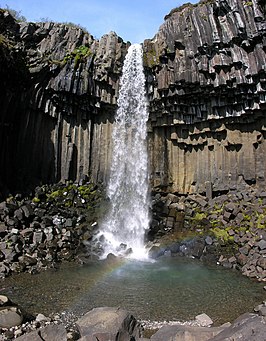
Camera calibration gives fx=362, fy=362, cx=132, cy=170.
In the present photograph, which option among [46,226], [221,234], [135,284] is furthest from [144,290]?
[46,226]

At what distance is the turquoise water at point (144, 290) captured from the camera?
10.1 m

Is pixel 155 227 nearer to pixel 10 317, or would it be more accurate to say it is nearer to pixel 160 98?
pixel 160 98

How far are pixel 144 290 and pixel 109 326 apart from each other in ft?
15.9

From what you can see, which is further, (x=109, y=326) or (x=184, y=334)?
(x=109, y=326)

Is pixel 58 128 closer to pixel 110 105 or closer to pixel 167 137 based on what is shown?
pixel 110 105

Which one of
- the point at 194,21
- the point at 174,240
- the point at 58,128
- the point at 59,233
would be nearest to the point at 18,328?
the point at 59,233

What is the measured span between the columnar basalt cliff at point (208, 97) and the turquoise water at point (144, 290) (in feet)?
25.7

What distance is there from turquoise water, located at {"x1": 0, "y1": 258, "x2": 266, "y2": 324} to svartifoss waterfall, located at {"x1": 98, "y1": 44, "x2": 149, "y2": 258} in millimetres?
5600

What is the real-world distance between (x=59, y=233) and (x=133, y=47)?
1200cm

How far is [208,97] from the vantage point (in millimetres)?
20188

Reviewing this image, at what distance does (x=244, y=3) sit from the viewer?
18078mm

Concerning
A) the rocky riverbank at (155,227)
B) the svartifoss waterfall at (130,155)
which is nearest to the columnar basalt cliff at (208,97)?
the svartifoss waterfall at (130,155)

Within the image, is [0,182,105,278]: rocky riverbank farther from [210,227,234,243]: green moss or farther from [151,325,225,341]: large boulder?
[151,325,225,341]: large boulder

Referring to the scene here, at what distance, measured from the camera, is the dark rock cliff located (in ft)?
61.2
